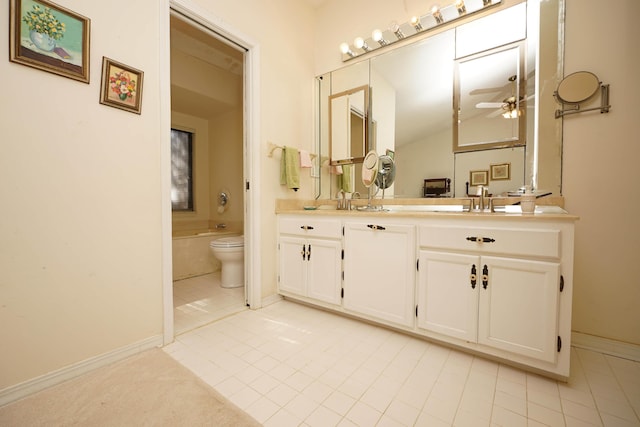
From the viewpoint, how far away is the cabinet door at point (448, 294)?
145cm

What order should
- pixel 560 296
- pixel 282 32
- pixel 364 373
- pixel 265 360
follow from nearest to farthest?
pixel 560 296
pixel 364 373
pixel 265 360
pixel 282 32

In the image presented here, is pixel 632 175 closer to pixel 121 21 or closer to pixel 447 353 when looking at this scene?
pixel 447 353

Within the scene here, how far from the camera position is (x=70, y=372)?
130 cm

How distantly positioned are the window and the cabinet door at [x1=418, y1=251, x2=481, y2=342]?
3.67 metres

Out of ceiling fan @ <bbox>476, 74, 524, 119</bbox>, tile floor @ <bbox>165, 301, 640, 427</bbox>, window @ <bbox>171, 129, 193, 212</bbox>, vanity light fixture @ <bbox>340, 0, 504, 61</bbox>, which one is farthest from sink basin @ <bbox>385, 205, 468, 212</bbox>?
window @ <bbox>171, 129, 193, 212</bbox>

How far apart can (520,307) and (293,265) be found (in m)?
1.55

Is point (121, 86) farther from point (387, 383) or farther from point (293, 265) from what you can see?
point (387, 383)

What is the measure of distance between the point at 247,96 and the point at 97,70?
3.27 feet

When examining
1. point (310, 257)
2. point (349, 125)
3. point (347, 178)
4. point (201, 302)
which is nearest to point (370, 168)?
point (347, 178)

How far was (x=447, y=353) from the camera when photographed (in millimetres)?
1547

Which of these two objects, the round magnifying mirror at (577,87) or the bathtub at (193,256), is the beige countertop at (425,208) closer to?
the round magnifying mirror at (577,87)

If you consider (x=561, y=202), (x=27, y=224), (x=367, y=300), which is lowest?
(x=367, y=300)

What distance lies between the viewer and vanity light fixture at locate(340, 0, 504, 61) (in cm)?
191

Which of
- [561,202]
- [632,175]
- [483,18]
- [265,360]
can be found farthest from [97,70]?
[632,175]
